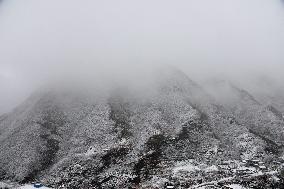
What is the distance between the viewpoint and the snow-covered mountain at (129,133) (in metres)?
100

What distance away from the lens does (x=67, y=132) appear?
125000 mm

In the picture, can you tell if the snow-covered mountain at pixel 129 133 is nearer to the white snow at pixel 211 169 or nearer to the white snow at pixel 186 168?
the white snow at pixel 186 168

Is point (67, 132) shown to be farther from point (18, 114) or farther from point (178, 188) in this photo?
point (178, 188)

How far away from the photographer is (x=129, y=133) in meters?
119

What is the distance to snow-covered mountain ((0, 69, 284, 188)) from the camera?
10000cm

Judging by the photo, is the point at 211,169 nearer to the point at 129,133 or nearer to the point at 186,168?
the point at 186,168

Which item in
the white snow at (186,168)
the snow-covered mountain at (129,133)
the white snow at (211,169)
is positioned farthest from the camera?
the snow-covered mountain at (129,133)

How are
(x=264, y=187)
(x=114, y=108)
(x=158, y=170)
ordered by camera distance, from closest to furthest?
(x=264, y=187) < (x=158, y=170) < (x=114, y=108)

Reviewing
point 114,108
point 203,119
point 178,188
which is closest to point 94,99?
point 114,108

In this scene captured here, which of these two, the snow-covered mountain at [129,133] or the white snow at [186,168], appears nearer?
the white snow at [186,168]

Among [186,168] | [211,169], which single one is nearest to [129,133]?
[186,168]

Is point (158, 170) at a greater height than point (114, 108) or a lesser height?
lesser

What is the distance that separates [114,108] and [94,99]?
37.3ft

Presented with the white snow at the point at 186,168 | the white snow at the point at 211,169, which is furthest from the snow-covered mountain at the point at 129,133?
the white snow at the point at 211,169
